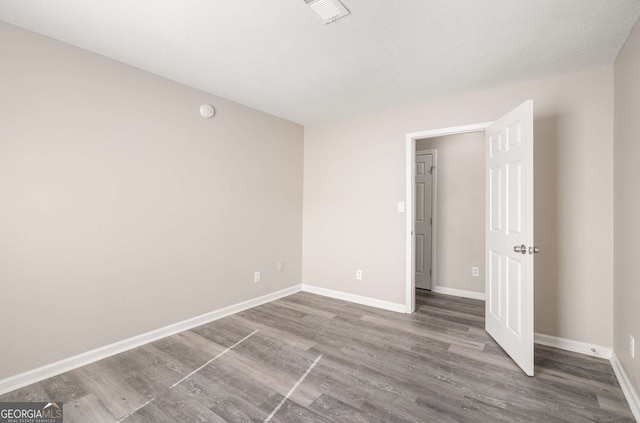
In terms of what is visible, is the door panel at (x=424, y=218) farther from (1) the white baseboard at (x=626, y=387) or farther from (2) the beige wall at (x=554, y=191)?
(1) the white baseboard at (x=626, y=387)

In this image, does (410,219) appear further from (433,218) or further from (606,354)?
(606,354)

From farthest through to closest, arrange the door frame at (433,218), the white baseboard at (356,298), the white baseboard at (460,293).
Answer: the door frame at (433,218) < the white baseboard at (460,293) < the white baseboard at (356,298)

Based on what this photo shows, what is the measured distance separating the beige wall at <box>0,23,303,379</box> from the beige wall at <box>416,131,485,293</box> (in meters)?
2.76

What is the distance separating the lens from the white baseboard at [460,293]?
159 inches

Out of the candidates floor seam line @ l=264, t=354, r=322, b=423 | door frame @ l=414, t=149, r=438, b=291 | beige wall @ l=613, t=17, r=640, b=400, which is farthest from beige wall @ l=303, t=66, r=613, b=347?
floor seam line @ l=264, t=354, r=322, b=423

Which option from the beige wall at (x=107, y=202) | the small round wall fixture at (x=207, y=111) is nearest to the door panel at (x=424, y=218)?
the beige wall at (x=107, y=202)

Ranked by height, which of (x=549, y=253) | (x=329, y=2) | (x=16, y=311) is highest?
(x=329, y=2)

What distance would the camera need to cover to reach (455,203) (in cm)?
428

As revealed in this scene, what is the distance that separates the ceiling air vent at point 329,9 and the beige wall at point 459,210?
3008mm

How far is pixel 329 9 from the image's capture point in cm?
179

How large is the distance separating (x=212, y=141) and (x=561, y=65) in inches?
133

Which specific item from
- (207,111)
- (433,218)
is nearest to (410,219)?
(433,218)

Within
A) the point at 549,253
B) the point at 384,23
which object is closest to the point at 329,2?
the point at 384,23

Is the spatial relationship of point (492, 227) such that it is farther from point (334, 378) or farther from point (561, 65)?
point (334, 378)
